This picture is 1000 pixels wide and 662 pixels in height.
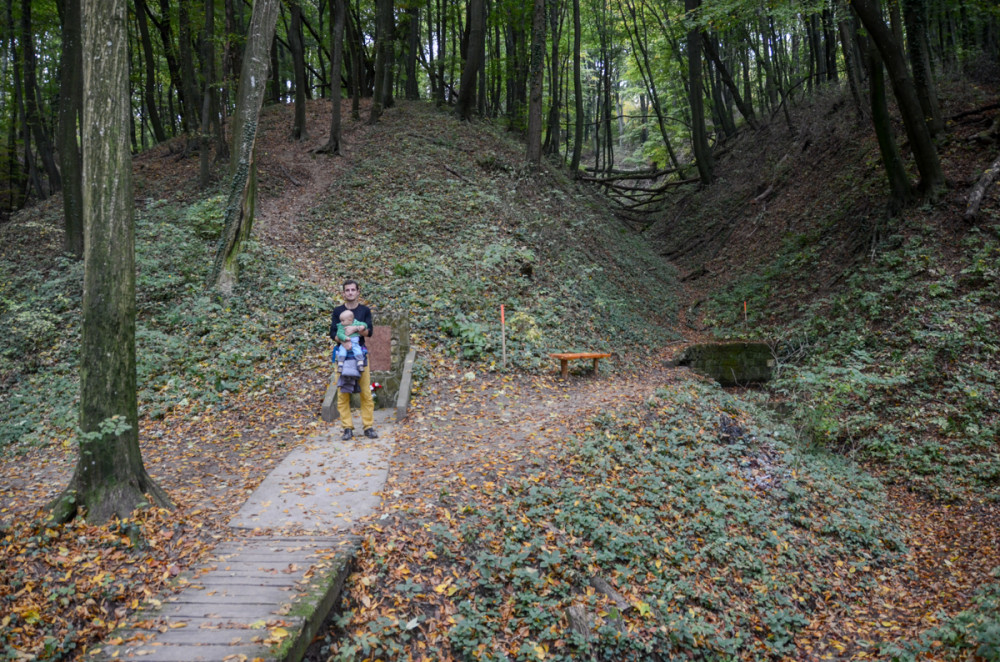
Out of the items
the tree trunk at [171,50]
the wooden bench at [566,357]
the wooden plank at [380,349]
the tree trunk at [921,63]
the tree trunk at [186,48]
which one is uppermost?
the tree trunk at [171,50]

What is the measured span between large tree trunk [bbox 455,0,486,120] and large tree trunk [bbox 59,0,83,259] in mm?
11768

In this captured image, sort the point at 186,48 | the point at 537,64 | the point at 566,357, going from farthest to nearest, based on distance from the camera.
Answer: the point at 186,48, the point at 537,64, the point at 566,357

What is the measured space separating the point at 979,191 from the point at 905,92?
8.32ft

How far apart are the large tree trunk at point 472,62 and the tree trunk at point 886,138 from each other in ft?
40.7

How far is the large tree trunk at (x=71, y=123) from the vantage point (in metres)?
12.4

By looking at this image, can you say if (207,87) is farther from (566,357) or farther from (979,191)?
(979,191)

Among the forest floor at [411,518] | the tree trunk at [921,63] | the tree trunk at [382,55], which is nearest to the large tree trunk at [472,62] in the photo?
the tree trunk at [382,55]

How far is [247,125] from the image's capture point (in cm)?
1200

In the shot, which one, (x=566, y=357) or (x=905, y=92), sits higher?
(x=905, y=92)

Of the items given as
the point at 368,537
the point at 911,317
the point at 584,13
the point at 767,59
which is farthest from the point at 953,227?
the point at 584,13

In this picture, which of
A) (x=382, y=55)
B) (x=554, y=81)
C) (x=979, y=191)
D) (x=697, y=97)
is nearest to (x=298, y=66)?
(x=382, y=55)

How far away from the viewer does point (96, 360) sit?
4977 mm

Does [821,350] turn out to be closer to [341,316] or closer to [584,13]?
[341,316]

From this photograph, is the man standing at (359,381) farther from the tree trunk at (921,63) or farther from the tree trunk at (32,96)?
the tree trunk at (32,96)
